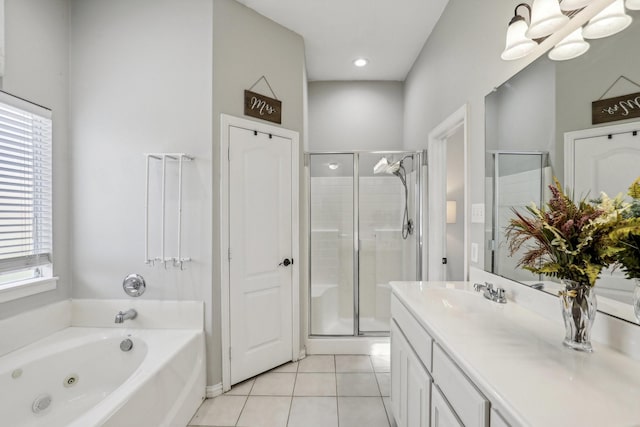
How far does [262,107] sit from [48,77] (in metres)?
1.49

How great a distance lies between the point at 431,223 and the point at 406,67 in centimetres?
189

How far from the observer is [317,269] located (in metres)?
2.98

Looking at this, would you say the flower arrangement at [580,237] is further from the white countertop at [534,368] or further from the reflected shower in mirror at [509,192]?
the reflected shower in mirror at [509,192]

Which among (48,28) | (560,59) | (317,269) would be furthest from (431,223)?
(48,28)

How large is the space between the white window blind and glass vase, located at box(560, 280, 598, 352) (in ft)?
9.49

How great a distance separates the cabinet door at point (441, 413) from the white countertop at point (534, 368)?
0.68 feet

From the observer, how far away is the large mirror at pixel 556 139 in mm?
971

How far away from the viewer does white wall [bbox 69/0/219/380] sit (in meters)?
2.22

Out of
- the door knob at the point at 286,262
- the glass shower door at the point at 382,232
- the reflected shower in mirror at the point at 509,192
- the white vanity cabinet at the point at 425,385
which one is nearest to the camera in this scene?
the white vanity cabinet at the point at 425,385

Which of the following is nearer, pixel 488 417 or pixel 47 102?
pixel 488 417

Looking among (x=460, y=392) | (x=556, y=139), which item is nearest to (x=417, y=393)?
(x=460, y=392)

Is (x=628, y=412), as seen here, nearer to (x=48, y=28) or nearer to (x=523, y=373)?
(x=523, y=373)

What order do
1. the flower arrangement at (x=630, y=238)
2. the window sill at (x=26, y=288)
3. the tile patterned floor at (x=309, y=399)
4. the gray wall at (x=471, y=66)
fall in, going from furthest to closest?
the tile patterned floor at (x=309, y=399)
the window sill at (x=26, y=288)
the gray wall at (x=471, y=66)
the flower arrangement at (x=630, y=238)

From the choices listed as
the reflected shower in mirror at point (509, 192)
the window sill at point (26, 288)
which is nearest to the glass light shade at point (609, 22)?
the reflected shower in mirror at point (509, 192)
